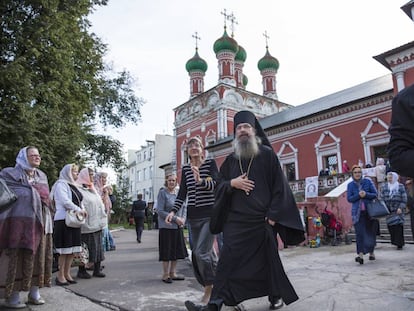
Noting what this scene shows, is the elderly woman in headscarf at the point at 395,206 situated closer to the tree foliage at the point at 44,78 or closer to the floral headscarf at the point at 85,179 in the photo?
the floral headscarf at the point at 85,179

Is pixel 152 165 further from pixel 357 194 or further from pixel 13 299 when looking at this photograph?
pixel 13 299

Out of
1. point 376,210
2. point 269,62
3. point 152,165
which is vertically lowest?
point 376,210

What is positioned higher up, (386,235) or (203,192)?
(203,192)

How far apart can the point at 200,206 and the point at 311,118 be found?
21.0 m

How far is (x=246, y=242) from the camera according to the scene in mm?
3379

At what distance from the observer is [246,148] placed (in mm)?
3736

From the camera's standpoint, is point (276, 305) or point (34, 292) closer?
point (276, 305)

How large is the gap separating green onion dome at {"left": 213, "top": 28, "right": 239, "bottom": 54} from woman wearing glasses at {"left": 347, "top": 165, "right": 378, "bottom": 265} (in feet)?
114

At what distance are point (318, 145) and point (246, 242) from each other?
21254mm

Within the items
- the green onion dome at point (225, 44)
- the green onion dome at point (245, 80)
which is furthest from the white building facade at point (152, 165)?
the green onion dome at point (225, 44)

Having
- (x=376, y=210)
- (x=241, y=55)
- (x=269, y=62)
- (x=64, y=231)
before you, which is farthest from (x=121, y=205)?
(x=376, y=210)

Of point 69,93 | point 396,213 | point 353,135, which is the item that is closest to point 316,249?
point 396,213

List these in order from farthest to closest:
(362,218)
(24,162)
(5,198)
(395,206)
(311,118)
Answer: (311,118), (395,206), (362,218), (24,162), (5,198)

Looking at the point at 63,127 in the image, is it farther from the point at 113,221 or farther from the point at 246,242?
the point at 113,221
